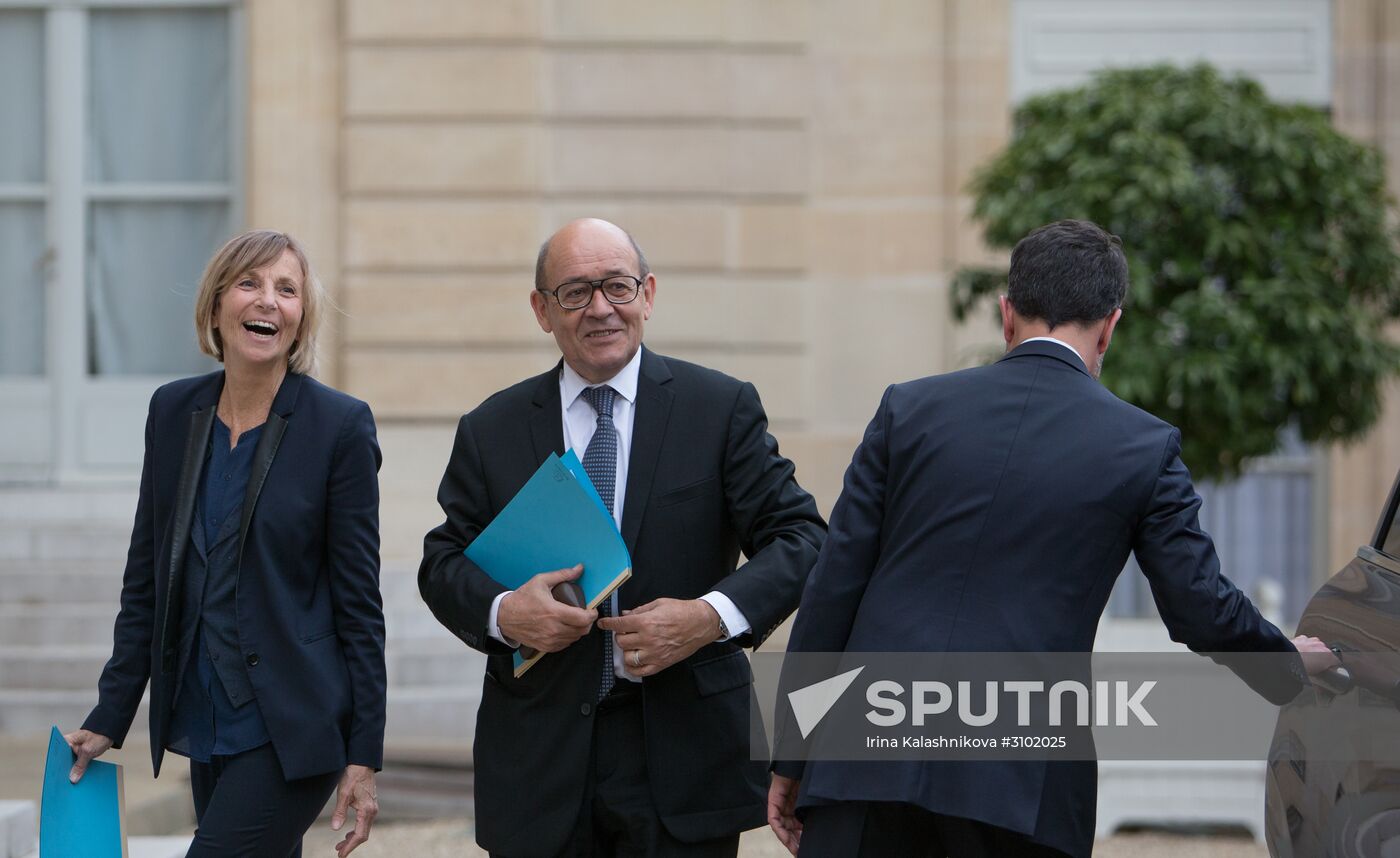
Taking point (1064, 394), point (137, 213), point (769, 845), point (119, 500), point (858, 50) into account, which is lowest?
point (769, 845)

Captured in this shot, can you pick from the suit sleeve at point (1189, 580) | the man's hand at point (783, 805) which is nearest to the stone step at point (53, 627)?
the man's hand at point (783, 805)

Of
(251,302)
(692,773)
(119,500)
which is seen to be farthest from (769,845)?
(119,500)

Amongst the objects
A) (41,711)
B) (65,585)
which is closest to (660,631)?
(41,711)

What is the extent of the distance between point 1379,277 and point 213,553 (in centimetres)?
648

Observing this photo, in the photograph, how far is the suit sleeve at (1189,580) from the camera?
2.96m

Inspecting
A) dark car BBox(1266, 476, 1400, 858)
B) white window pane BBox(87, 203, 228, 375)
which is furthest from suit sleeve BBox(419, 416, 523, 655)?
white window pane BBox(87, 203, 228, 375)

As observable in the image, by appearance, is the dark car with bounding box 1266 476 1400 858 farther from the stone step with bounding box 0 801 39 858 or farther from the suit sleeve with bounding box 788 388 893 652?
the stone step with bounding box 0 801 39 858

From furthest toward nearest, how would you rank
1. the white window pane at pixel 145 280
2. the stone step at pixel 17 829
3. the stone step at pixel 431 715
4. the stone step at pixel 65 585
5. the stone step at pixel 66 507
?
the white window pane at pixel 145 280, the stone step at pixel 66 507, the stone step at pixel 65 585, the stone step at pixel 431 715, the stone step at pixel 17 829

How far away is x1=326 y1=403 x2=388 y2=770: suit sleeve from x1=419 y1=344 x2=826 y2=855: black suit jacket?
0.14 m

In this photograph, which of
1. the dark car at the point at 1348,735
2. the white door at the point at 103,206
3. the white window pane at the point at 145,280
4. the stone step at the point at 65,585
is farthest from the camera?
the white window pane at the point at 145,280

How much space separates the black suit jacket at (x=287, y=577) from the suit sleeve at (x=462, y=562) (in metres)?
0.13

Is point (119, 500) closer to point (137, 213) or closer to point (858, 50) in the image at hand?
point (137, 213)

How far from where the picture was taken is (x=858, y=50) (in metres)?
10.2

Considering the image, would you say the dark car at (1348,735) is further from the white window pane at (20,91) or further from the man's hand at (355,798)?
the white window pane at (20,91)
